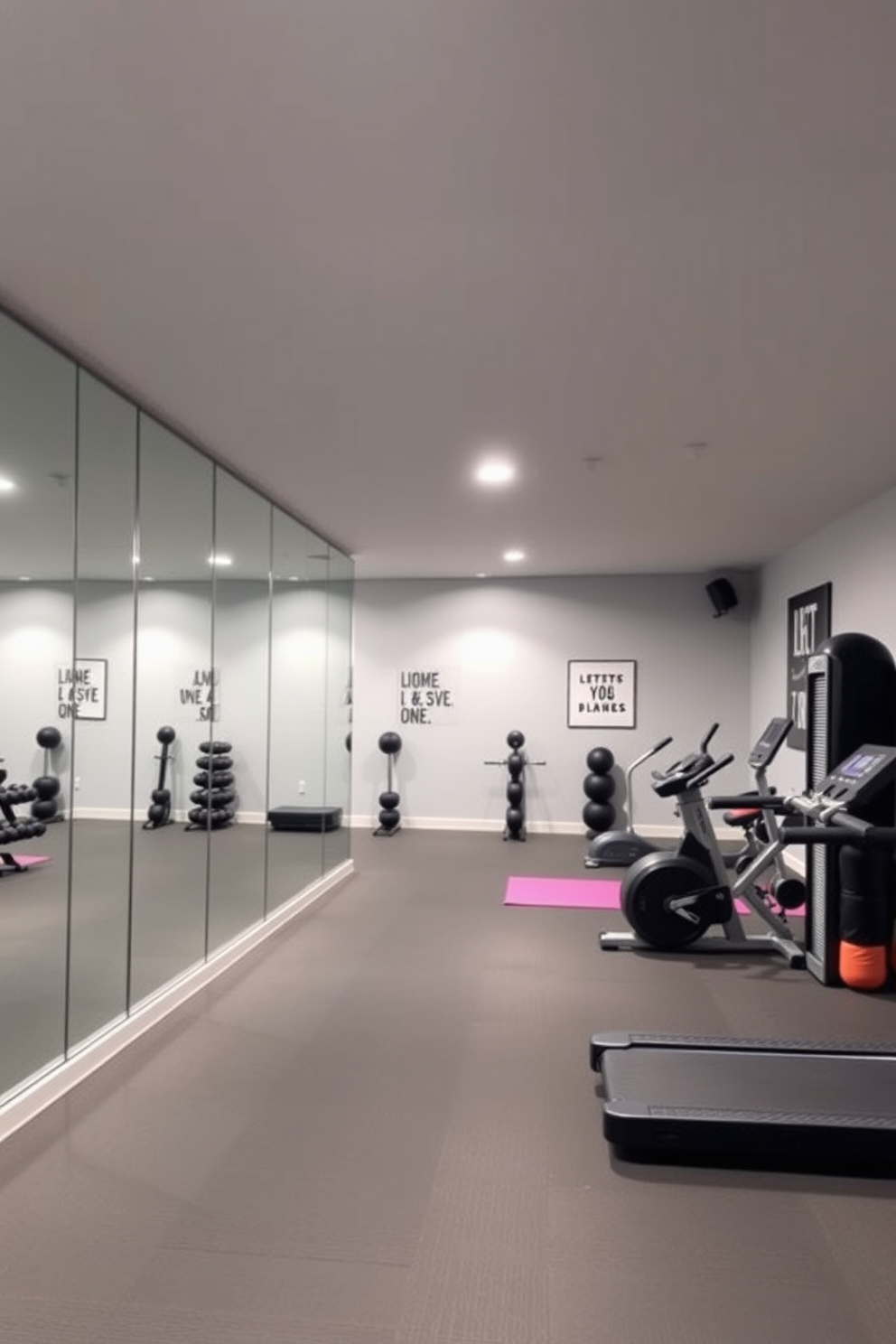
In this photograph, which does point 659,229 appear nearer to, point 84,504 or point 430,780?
point 84,504

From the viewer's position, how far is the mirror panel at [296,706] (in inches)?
A: 187

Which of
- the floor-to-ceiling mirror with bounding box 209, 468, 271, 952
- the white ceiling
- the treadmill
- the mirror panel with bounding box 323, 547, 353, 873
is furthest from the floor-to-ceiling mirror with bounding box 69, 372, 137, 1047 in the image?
the mirror panel with bounding box 323, 547, 353, 873

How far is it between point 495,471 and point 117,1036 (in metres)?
3.05

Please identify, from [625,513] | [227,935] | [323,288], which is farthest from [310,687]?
[323,288]

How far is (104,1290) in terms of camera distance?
175 centimetres

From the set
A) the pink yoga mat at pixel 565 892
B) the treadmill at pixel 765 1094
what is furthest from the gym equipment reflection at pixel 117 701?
the treadmill at pixel 765 1094

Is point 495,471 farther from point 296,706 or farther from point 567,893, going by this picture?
point 567,893

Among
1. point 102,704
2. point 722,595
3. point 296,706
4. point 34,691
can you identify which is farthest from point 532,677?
point 34,691

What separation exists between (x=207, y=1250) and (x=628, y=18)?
2739 mm

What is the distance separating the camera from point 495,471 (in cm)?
409

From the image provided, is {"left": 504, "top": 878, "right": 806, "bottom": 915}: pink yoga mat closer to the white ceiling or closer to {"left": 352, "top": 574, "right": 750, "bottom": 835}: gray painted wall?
{"left": 352, "top": 574, "right": 750, "bottom": 835}: gray painted wall

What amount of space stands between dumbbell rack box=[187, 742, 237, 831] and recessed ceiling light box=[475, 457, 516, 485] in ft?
6.41

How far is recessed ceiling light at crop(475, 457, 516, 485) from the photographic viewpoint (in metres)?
3.92

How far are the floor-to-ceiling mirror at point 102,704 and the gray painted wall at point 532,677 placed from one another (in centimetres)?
483
